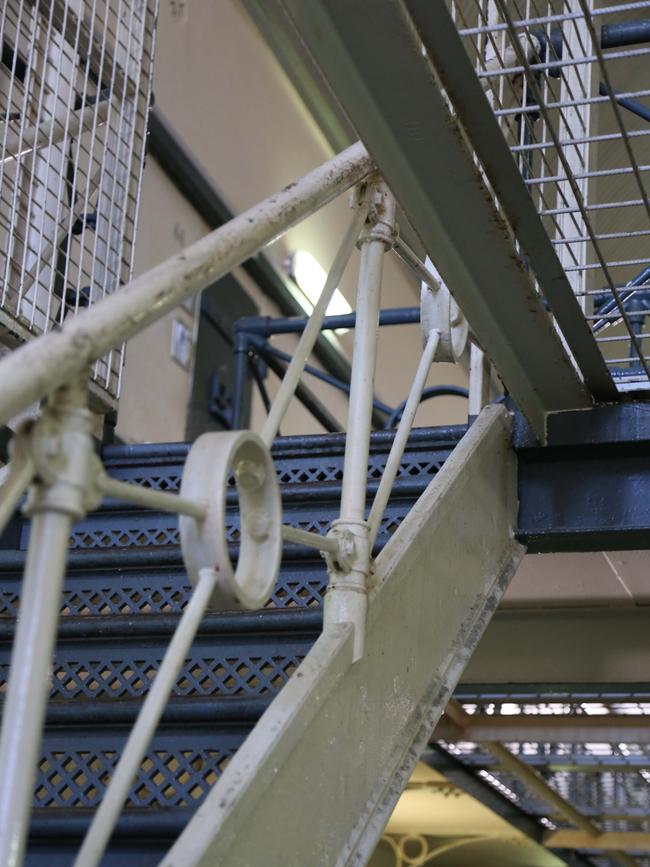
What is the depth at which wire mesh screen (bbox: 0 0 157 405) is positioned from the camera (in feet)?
9.89

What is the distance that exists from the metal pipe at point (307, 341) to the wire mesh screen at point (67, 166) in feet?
3.28

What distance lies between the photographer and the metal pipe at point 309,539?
1.67m

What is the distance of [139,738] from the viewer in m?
1.27

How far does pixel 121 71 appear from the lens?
343 centimetres

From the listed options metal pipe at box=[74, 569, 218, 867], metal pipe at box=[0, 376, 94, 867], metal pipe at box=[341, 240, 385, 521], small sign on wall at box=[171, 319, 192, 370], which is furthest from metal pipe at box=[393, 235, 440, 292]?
small sign on wall at box=[171, 319, 192, 370]

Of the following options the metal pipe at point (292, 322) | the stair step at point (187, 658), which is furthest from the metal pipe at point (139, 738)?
the metal pipe at point (292, 322)

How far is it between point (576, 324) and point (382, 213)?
480 millimetres

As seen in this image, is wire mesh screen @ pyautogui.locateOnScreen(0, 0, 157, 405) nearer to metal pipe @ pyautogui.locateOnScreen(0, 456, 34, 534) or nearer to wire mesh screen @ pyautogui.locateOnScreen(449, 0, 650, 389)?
wire mesh screen @ pyautogui.locateOnScreen(449, 0, 650, 389)

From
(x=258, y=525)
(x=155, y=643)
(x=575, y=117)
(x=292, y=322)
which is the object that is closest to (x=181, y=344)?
(x=292, y=322)

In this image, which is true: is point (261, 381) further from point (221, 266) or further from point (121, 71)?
point (221, 266)

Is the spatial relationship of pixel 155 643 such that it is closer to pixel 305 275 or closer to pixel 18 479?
pixel 18 479

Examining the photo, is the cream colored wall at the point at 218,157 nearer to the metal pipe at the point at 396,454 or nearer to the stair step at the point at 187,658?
the stair step at the point at 187,658

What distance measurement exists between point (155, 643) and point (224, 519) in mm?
954

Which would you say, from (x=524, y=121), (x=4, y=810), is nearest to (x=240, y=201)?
(x=524, y=121)
